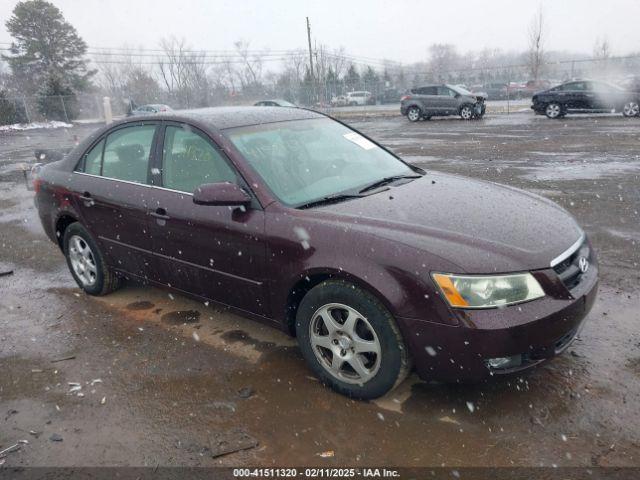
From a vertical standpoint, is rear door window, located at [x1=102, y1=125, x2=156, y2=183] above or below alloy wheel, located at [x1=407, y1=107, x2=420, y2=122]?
above

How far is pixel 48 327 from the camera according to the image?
4.12 metres

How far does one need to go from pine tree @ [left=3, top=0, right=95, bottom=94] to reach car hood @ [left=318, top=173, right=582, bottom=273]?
54764mm

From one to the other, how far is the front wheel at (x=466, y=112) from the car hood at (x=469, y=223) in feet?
66.8

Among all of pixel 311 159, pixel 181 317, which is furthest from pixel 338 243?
pixel 181 317

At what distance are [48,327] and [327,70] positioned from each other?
63427 millimetres

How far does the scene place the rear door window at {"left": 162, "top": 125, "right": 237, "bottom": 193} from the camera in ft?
11.1

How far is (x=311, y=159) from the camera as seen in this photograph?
11.8 ft

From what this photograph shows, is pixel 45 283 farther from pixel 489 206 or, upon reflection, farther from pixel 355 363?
pixel 489 206

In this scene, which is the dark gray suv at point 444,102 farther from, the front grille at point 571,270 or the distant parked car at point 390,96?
the distant parked car at point 390,96

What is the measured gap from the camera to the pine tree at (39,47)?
50656mm

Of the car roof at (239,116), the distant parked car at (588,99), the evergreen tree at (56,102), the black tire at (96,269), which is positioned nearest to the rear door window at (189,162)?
the car roof at (239,116)

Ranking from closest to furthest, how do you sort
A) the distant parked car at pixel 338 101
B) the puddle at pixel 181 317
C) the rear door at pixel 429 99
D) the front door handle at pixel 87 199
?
the puddle at pixel 181 317
the front door handle at pixel 87 199
the rear door at pixel 429 99
the distant parked car at pixel 338 101

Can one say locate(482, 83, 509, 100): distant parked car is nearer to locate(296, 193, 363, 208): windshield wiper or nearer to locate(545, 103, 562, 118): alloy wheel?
locate(545, 103, 562, 118): alloy wheel

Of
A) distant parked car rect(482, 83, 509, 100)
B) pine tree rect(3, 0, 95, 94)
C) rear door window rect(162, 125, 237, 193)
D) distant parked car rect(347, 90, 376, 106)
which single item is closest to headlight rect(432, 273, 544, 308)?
rear door window rect(162, 125, 237, 193)
